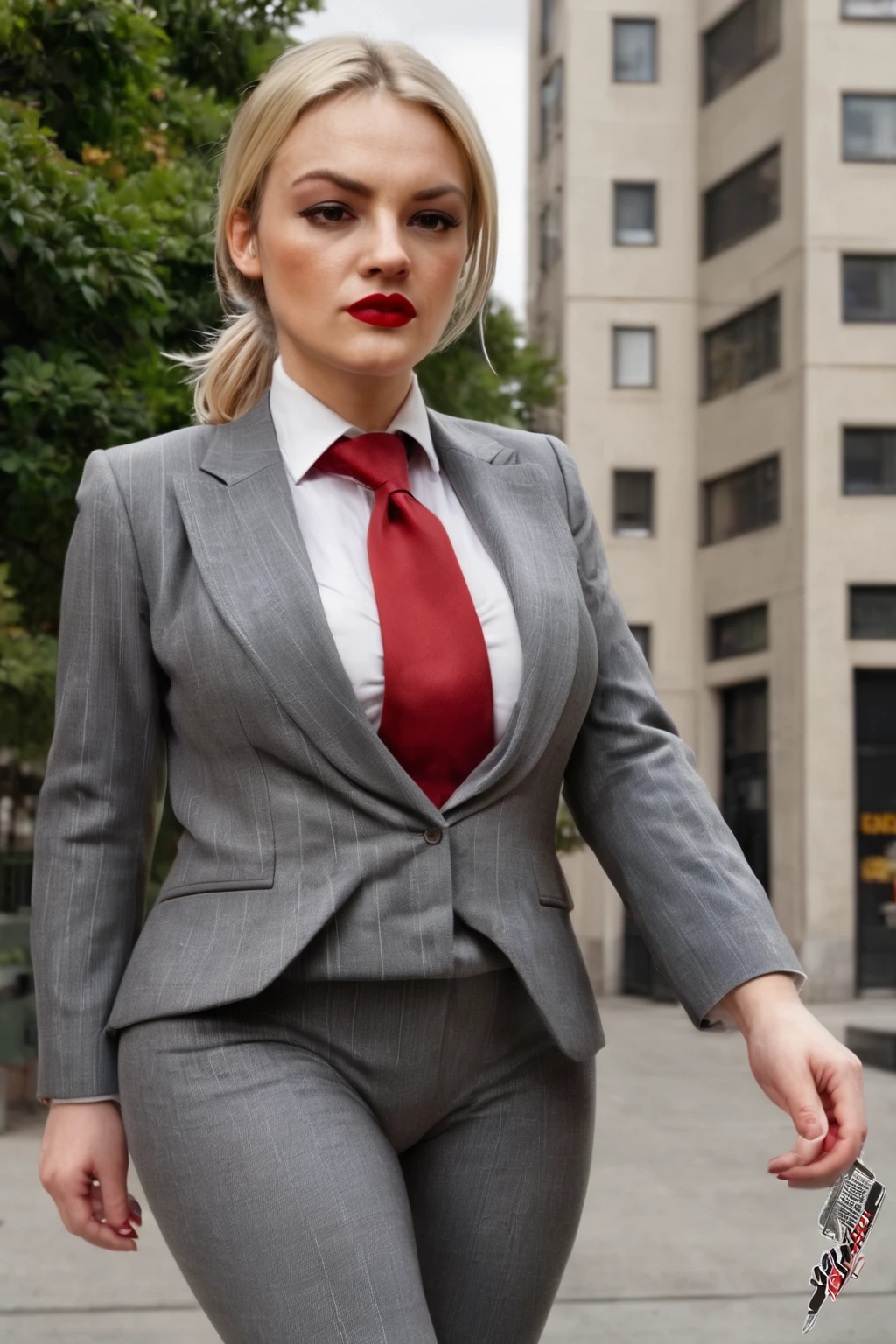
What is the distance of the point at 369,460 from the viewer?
2.07 m

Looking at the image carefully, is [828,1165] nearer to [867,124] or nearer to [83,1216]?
[83,1216]

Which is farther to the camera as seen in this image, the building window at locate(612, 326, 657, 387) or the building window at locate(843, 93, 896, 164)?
the building window at locate(612, 326, 657, 387)

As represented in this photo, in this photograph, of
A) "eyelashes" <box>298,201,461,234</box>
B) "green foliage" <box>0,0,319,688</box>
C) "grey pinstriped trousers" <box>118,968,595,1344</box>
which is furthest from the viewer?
"green foliage" <box>0,0,319,688</box>

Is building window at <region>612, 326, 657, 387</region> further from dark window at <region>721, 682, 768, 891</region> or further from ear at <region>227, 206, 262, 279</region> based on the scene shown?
ear at <region>227, 206, 262, 279</region>

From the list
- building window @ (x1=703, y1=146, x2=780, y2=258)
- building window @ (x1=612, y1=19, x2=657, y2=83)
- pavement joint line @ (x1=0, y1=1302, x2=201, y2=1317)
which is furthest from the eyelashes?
building window @ (x1=612, y1=19, x2=657, y2=83)

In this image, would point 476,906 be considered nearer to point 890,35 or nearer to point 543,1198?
point 543,1198

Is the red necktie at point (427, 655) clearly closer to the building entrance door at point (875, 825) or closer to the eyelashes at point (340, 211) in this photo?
the eyelashes at point (340, 211)

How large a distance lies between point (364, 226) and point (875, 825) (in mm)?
27184

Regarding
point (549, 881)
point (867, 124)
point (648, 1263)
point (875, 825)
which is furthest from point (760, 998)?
point (867, 124)

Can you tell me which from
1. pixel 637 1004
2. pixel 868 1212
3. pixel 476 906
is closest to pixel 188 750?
pixel 476 906

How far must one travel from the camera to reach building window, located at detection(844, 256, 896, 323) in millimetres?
29062

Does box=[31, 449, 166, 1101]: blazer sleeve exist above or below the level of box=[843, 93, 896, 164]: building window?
below

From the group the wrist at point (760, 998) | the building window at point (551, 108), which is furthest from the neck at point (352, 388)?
the building window at point (551, 108)

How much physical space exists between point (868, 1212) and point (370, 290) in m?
1.01
